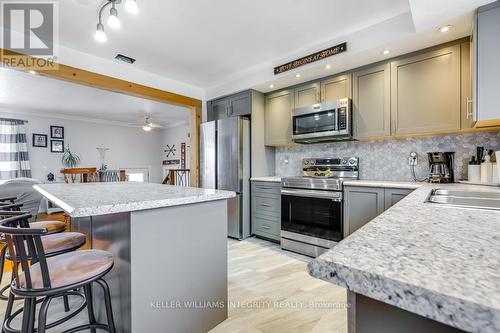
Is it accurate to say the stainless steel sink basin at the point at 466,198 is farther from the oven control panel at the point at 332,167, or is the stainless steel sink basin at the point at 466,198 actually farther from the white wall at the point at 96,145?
the white wall at the point at 96,145

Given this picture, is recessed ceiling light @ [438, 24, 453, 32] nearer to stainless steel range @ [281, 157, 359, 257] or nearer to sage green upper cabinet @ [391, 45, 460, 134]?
sage green upper cabinet @ [391, 45, 460, 134]

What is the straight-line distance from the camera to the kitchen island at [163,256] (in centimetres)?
125

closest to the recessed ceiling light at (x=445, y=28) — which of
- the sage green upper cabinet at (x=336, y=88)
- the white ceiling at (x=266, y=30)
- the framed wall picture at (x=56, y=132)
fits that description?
the white ceiling at (x=266, y=30)

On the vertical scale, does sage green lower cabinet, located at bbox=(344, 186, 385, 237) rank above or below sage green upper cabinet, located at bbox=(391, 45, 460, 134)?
below

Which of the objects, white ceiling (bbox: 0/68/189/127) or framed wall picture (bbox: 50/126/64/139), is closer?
white ceiling (bbox: 0/68/189/127)

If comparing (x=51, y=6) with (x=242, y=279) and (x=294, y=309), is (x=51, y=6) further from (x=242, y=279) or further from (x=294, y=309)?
(x=294, y=309)

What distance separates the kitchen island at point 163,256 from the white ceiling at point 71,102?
3.80 meters

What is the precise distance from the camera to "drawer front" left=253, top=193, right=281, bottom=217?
334cm

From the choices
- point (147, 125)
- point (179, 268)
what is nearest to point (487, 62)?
point (179, 268)

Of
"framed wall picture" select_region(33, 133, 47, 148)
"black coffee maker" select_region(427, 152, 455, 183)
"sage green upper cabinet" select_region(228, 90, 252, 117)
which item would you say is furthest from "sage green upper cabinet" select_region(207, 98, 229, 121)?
"framed wall picture" select_region(33, 133, 47, 148)

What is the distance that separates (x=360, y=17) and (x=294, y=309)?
8.94 feet

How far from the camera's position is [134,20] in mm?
2375

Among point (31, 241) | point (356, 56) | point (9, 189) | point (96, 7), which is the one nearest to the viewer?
point (31, 241)

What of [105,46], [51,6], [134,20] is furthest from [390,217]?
[105,46]
